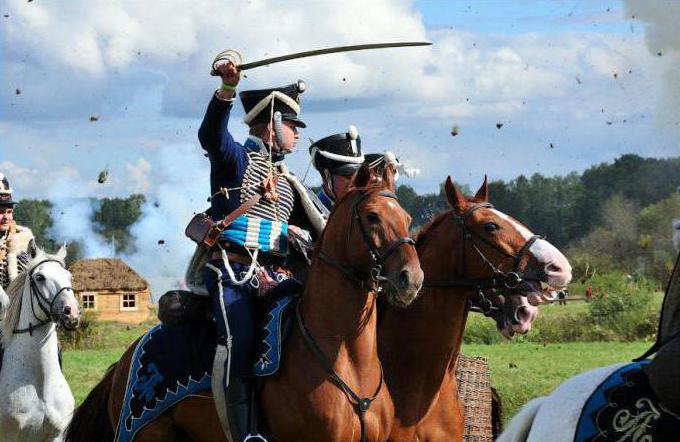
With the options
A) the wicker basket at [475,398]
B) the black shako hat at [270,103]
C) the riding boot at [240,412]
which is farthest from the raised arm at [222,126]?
the wicker basket at [475,398]

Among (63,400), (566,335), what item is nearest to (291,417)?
(63,400)

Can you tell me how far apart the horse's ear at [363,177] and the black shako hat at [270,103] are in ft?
3.21

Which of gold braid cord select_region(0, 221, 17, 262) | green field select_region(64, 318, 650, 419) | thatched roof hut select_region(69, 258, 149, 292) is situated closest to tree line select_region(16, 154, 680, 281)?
thatched roof hut select_region(69, 258, 149, 292)

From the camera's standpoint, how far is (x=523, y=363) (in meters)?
22.8

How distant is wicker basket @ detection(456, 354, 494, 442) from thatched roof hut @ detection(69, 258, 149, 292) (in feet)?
137

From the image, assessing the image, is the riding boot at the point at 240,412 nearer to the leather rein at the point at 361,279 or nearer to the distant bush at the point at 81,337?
the leather rein at the point at 361,279

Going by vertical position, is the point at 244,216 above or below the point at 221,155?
below

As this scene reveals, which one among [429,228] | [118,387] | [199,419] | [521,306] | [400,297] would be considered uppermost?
[429,228]

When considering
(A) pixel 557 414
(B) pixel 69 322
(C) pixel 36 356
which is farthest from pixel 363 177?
(C) pixel 36 356

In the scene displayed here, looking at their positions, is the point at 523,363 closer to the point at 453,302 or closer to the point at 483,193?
the point at 483,193

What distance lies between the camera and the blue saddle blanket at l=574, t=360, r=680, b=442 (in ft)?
14.4

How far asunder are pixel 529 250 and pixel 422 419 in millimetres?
1370

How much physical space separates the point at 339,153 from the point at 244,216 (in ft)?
4.64

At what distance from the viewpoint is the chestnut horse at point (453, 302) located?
319 inches
